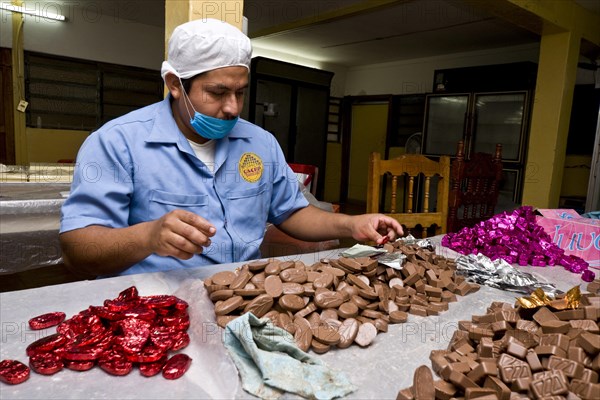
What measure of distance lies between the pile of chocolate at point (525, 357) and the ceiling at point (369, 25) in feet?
12.2

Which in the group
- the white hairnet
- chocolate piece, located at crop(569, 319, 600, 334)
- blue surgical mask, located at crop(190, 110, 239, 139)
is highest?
the white hairnet

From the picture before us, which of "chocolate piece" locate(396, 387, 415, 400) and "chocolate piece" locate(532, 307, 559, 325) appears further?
"chocolate piece" locate(532, 307, 559, 325)

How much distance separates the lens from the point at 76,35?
225 inches

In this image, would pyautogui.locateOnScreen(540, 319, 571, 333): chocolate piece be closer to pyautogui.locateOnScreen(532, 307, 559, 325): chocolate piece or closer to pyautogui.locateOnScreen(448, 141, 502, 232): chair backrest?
pyautogui.locateOnScreen(532, 307, 559, 325): chocolate piece

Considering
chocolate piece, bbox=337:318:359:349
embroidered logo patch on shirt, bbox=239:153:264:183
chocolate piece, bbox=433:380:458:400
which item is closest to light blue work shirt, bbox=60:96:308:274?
embroidered logo patch on shirt, bbox=239:153:264:183

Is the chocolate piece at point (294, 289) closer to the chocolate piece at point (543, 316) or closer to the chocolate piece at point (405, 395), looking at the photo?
the chocolate piece at point (405, 395)

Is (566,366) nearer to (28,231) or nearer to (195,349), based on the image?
(195,349)

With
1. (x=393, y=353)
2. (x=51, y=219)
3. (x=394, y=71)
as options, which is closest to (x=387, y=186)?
(x=394, y=71)

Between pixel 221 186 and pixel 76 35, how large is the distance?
5526mm

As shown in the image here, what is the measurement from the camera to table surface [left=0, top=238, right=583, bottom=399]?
67 centimetres

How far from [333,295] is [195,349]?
320 millimetres

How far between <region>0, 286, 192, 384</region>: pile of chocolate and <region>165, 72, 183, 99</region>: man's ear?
0.74m

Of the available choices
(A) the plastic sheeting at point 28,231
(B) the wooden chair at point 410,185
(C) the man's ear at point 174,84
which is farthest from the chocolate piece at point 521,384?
(A) the plastic sheeting at point 28,231

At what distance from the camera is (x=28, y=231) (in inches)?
75.2
